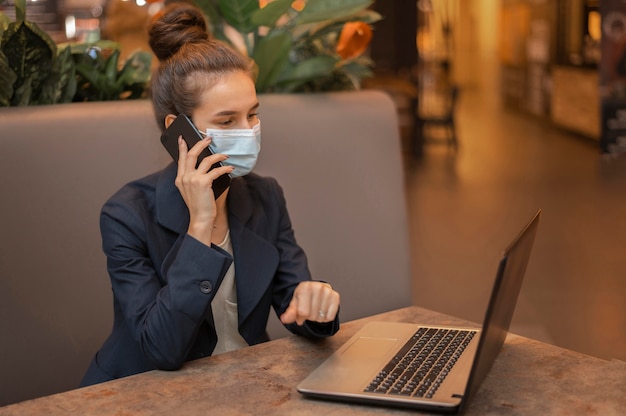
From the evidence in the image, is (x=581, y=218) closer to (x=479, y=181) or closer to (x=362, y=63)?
(x=479, y=181)

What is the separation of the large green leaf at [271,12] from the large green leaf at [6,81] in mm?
793

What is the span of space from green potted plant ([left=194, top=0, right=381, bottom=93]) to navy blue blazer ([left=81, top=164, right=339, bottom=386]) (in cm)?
79

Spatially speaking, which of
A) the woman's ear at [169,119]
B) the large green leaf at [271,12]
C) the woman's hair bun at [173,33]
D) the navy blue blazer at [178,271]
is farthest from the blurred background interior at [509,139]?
the navy blue blazer at [178,271]

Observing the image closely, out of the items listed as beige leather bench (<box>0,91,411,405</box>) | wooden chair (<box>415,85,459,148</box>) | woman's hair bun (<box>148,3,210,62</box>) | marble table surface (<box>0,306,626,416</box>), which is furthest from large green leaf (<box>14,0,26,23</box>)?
wooden chair (<box>415,85,459,148</box>)

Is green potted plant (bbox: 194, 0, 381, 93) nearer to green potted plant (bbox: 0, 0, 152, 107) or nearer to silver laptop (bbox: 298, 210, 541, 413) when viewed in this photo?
green potted plant (bbox: 0, 0, 152, 107)

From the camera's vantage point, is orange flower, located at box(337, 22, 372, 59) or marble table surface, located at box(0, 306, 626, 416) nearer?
marble table surface, located at box(0, 306, 626, 416)

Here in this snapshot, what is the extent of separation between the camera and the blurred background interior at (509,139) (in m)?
4.30

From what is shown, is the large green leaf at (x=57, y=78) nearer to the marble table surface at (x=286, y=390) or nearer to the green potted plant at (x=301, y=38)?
the green potted plant at (x=301, y=38)

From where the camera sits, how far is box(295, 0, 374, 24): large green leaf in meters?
2.78

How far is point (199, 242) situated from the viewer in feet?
5.63

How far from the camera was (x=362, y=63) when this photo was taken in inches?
122

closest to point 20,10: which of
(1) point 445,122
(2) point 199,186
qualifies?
(2) point 199,186

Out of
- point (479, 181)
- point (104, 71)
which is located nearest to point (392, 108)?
point (104, 71)

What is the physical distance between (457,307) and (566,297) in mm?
581
